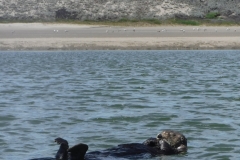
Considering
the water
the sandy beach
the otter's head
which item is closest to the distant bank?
the sandy beach

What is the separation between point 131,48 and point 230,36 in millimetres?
4999

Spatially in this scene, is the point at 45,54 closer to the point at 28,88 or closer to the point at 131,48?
the point at 131,48

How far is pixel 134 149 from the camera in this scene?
390 inches

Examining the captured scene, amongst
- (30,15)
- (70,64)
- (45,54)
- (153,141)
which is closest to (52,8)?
(30,15)

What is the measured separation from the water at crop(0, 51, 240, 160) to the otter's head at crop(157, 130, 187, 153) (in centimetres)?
17

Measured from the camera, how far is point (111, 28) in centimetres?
3662

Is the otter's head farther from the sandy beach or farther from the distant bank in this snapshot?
the distant bank

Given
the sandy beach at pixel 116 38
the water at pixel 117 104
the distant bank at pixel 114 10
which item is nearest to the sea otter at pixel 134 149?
the water at pixel 117 104

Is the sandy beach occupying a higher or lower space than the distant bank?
lower

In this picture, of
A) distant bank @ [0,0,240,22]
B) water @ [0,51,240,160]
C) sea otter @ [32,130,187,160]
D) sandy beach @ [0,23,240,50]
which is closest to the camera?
sea otter @ [32,130,187,160]

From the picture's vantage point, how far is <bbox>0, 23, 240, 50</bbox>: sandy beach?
33406mm

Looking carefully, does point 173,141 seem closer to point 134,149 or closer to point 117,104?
point 134,149

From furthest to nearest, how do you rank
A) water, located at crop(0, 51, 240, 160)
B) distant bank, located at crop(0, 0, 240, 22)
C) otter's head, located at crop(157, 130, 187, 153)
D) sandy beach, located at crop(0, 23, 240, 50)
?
distant bank, located at crop(0, 0, 240, 22), sandy beach, located at crop(0, 23, 240, 50), water, located at crop(0, 51, 240, 160), otter's head, located at crop(157, 130, 187, 153)

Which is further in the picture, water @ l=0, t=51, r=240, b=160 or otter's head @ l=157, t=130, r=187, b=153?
Result: water @ l=0, t=51, r=240, b=160
